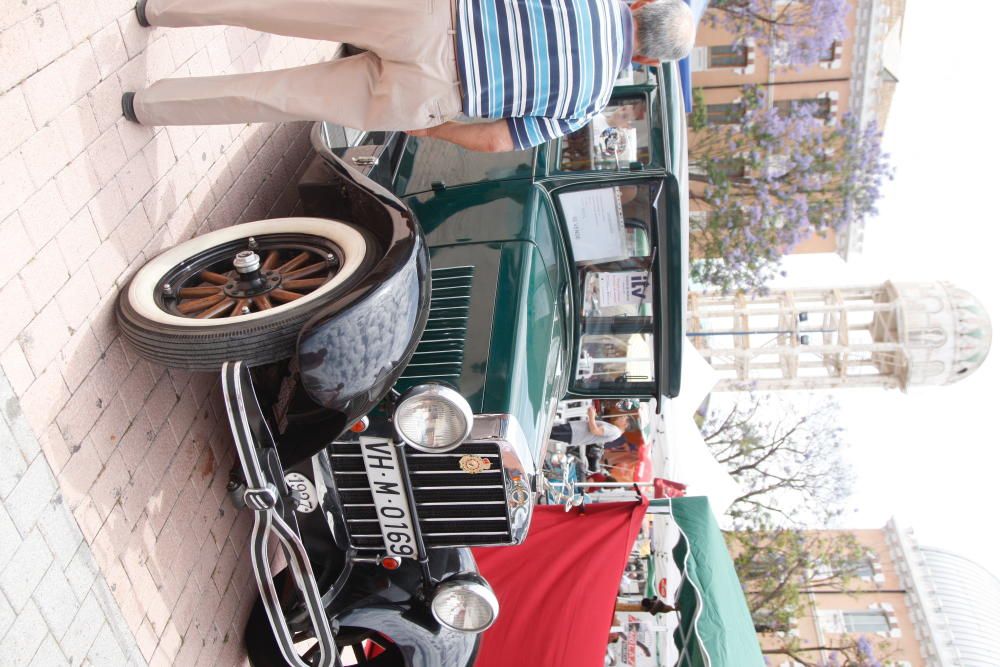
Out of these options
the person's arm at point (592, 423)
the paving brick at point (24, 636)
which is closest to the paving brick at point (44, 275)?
the paving brick at point (24, 636)

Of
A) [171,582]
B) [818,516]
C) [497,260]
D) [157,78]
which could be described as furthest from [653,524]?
[818,516]

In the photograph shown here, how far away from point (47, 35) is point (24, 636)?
213 cm

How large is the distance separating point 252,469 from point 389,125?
143cm

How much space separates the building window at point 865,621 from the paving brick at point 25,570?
61.7ft

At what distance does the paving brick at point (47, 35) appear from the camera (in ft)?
9.40

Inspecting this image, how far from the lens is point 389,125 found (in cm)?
313

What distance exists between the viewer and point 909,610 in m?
18.2

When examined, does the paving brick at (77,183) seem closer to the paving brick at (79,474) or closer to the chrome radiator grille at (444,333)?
the paving brick at (79,474)

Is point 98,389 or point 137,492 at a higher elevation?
point 98,389

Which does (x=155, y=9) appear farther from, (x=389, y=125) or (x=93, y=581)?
(x=93, y=581)

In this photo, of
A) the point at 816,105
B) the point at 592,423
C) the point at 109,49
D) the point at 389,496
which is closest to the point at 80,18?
the point at 109,49

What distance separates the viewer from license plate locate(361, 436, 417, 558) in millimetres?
3484

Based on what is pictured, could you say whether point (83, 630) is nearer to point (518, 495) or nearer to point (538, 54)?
point (518, 495)

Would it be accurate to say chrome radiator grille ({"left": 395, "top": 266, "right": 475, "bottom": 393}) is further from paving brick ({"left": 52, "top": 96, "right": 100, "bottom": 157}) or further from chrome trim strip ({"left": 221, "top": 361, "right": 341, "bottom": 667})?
paving brick ({"left": 52, "top": 96, "right": 100, "bottom": 157})
